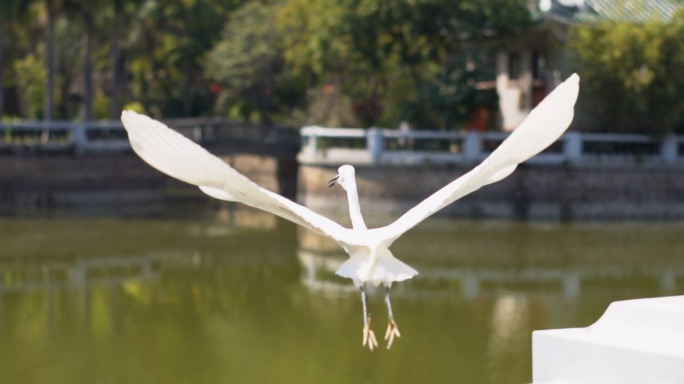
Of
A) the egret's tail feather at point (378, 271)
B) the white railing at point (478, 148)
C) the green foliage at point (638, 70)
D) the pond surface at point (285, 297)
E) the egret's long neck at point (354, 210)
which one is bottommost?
the pond surface at point (285, 297)

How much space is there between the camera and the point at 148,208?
88.4 feet

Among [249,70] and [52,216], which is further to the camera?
[249,70]

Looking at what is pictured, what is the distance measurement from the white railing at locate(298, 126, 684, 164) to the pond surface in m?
1.75

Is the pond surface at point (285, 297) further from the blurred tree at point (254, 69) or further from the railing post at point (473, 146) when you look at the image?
the blurred tree at point (254, 69)

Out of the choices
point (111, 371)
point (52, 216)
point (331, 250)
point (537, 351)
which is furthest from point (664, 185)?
point (537, 351)

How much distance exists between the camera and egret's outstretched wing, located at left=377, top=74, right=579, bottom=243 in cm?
591

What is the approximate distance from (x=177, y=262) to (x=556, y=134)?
12.4 m

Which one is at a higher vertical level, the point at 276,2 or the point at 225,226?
the point at 276,2

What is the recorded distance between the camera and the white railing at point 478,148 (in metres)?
23.6

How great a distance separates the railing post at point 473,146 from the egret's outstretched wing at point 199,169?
1741 centimetres

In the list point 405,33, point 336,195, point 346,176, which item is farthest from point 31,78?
point 346,176

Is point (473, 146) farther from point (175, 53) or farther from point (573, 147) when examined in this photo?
point (175, 53)

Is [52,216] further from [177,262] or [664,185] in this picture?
[664,185]

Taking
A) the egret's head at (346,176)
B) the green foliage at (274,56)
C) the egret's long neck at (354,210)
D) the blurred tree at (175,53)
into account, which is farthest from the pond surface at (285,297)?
the blurred tree at (175,53)
